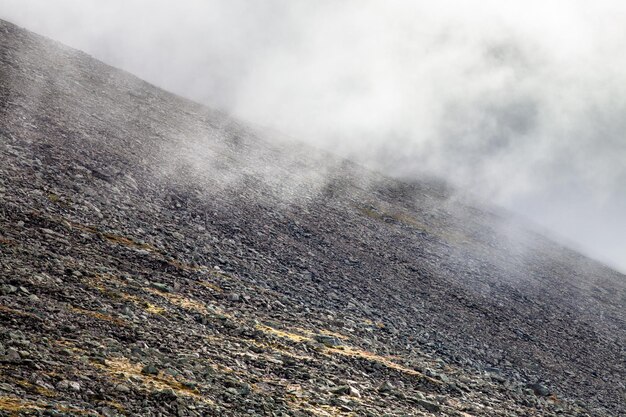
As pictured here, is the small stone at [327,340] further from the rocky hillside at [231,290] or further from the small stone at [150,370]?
the small stone at [150,370]

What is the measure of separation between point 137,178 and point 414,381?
57.8 feet

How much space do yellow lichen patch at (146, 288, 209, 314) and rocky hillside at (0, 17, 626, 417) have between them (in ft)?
0.27

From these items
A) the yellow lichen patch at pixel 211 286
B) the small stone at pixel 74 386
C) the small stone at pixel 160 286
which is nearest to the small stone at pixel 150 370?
the small stone at pixel 74 386

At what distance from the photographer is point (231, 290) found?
76.6 ft

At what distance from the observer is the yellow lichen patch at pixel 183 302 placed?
20.3 metres

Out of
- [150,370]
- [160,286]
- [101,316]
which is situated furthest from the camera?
[160,286]

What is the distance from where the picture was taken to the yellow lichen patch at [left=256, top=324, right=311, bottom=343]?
20888 millimetres

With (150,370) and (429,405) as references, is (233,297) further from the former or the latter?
(429,405)

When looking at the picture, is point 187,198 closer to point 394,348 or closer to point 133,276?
point 133,276

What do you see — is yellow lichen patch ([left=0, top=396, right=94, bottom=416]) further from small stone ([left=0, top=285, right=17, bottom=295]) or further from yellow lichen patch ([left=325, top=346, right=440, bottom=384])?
yellow lichen patch ([left=325, top=346, right=440, bottom=384])

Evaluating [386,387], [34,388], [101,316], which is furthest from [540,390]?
[34,388]

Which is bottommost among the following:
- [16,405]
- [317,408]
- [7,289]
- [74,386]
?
[16,405]

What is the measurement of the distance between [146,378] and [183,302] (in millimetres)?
5735

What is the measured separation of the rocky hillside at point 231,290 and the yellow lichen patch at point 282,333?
0.47ft
